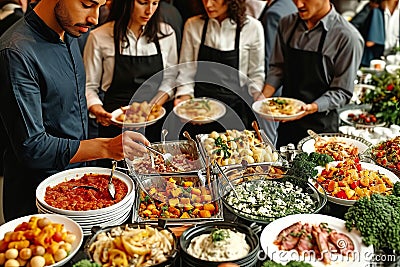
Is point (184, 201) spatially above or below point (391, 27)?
above

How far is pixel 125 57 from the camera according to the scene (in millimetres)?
3652

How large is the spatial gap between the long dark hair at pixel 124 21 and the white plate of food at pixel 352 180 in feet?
5.29

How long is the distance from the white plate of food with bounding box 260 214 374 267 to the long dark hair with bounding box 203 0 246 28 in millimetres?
1965

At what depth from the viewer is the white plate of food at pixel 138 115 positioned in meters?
3.03

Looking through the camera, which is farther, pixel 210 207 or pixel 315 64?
pixel 315 64

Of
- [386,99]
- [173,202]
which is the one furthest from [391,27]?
[173,202]

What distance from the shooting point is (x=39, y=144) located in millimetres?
2430

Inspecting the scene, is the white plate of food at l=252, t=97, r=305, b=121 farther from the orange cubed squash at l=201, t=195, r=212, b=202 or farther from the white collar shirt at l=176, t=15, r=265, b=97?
the orange cubed squash at l=201, t=195, r=212, b=202

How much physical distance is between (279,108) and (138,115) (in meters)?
0.95

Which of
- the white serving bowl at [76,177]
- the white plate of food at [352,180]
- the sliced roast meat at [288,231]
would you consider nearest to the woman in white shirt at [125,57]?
the white serving bowl at [76,177]

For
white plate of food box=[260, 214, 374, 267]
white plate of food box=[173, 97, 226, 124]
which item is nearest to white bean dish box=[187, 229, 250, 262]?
white plate of food box=[260, 214, 374, 267]

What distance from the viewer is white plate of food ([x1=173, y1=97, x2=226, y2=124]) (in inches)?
128

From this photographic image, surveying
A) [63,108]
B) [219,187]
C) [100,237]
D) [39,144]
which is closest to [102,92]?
[63,108]

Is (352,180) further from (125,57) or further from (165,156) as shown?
(125,57)
